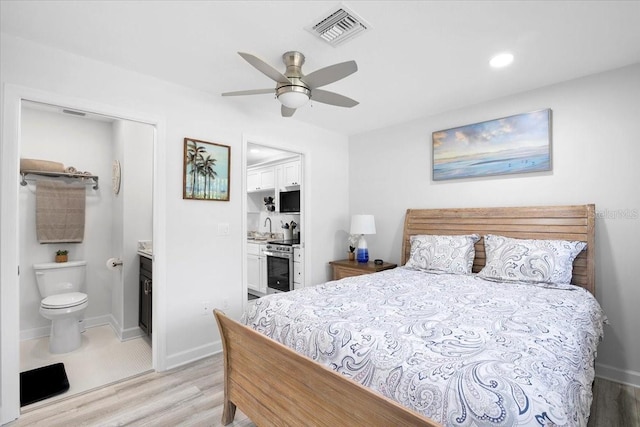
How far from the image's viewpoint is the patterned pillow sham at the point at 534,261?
2.42m

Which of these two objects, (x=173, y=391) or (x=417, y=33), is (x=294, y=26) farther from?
(x=173, y=391)

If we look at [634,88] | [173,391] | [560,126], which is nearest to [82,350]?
[173,391]

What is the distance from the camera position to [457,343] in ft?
4.27

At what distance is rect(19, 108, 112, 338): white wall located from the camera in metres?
3.48

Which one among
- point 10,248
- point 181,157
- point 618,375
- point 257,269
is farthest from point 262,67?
point 257,269

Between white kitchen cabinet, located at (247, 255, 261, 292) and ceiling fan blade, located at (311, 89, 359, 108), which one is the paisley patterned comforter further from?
white kitchen cabinet, located at (247, 255, 261, 292)

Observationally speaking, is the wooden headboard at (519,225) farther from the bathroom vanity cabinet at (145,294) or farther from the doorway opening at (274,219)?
the bathroom vanity cabinet at (145,294)

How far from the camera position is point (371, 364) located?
1270 millimetres

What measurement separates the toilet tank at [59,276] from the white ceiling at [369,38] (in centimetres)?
250

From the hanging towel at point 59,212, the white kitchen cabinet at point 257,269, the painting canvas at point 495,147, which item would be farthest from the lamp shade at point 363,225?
the hanging towel at point 59,212

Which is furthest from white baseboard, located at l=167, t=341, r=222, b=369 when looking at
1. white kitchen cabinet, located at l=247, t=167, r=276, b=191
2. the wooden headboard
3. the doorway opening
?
white kitchen cabinet, located at l=247, t=167, r=276, b=191

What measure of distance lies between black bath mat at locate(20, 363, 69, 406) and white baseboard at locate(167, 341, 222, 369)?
743 millimetres

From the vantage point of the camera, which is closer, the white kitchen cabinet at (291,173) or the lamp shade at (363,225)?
the lamp shade at (363,225)

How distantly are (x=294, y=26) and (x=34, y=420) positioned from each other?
122 inches
